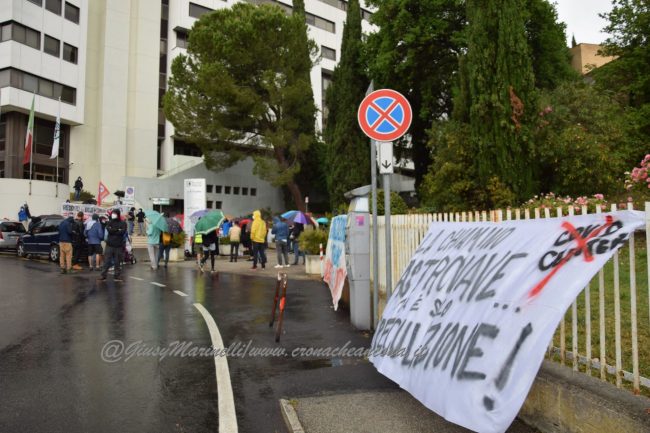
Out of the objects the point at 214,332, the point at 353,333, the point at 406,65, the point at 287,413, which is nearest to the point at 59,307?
the point at 214,332

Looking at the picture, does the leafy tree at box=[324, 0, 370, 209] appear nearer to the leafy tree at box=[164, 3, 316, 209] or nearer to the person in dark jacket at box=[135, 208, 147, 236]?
the leafy tree at box=[164, 3, 316, 209]

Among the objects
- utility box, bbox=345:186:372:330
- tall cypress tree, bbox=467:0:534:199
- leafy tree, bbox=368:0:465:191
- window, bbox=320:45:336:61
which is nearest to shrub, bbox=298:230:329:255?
tall cypress tree, bbox=467:0:534:199

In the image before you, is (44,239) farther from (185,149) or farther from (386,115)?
(185,149)

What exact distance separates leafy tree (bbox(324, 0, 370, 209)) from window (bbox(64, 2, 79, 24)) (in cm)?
2185

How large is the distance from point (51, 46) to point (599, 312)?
41.8 m

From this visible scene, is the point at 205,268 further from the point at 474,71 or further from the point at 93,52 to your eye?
the point at 93,52

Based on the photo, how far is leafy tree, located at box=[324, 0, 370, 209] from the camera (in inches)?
1240

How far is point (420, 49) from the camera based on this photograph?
26781 mm

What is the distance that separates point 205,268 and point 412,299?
13001mm

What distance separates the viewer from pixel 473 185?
17516 millimetres

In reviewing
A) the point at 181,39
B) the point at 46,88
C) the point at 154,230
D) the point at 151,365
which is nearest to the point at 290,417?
the point at 151,365

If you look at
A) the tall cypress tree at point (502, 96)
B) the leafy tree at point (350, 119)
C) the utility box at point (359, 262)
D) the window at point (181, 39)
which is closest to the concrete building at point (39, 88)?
the window at point (181, 39)

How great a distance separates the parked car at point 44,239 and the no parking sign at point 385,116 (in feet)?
52.5

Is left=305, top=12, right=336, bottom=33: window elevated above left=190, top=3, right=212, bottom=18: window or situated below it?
above
